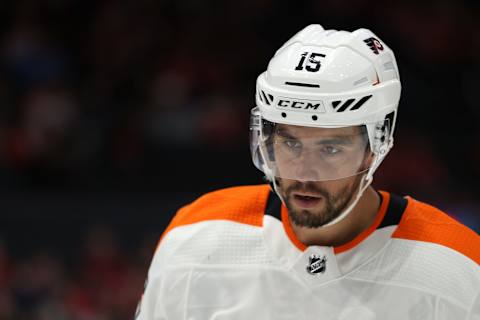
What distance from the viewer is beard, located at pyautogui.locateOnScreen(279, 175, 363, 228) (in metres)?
2.44

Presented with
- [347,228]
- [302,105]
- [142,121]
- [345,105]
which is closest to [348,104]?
[345,105]

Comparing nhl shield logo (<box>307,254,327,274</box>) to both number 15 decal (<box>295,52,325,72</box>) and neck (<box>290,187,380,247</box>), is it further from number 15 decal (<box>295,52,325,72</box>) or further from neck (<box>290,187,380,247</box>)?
number 15 decal (<box>295,52,325,72</box>)

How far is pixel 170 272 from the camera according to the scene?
2.71 metres

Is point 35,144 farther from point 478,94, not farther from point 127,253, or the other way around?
point 478,94

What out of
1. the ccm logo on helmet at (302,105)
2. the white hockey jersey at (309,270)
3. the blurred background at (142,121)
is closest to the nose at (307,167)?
the ccm logo on helmet at (302,105)

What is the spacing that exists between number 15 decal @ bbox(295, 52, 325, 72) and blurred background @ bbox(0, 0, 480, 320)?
3712mm

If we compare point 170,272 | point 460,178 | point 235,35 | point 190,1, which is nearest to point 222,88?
point 235,35

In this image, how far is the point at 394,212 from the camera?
2.62 m

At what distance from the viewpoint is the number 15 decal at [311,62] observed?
242 cm

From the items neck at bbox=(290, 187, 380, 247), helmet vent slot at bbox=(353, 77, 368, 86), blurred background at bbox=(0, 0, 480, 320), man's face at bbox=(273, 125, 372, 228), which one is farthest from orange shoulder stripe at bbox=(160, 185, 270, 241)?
blurred background at bbox=(0, 0, 480, 320)

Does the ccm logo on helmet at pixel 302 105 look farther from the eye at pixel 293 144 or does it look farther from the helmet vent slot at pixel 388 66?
the helmet vent slot at pixel 388 66

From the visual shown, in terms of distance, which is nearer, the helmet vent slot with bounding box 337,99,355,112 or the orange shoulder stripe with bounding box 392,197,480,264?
the helmet vent slot with bounding box 337,99,355,112

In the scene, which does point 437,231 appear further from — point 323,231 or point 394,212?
point 323,231

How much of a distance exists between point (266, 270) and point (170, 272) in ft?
0.92
